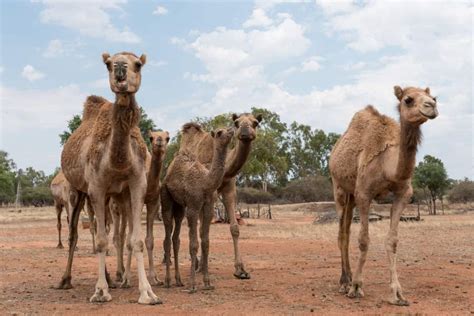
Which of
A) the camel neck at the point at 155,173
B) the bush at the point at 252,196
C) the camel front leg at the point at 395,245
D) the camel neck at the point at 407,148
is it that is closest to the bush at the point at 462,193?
the bush at the point at 252,196

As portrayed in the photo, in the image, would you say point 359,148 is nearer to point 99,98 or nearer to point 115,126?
point 115,126

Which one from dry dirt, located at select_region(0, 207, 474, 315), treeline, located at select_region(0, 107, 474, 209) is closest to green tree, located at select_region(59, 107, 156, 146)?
treeline, located at select_region(0, 107, 474, 209)

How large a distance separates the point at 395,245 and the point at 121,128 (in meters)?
4.15

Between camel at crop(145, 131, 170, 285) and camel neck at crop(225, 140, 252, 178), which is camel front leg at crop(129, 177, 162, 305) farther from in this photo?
camel neck at crop(225, 140, 252, 178)

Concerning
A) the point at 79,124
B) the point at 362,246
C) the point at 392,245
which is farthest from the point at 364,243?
the point at 79,124

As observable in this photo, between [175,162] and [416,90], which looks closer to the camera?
[416,90]

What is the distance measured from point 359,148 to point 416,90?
4.64 ft

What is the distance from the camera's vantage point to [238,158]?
357 inches

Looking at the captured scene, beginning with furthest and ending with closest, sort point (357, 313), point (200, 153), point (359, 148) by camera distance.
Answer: point (200, 153) → point (359, 148) → point (357, 313)

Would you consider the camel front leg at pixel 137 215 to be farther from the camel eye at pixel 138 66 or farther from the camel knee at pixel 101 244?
the camel eye at pixel 138 66

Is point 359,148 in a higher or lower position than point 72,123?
lower

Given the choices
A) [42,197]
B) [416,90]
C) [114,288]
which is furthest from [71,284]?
[42,197]

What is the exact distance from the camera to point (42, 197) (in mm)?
75188

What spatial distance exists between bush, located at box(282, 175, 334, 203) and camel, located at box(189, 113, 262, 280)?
53723mm
